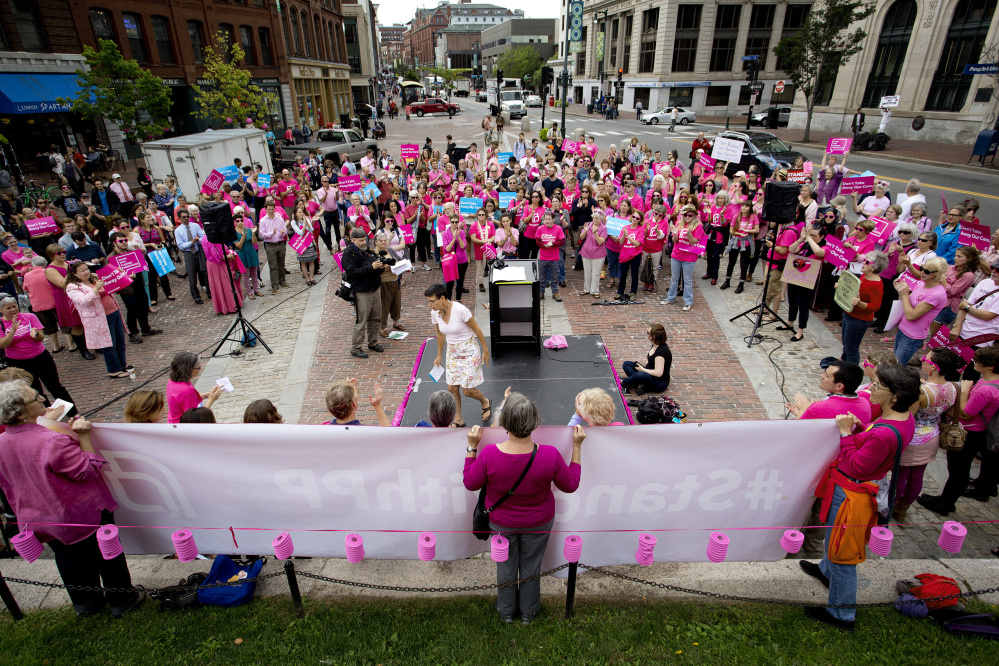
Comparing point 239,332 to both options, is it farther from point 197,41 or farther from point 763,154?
point 197,41

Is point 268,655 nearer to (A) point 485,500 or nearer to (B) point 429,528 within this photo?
(B) point 429,528

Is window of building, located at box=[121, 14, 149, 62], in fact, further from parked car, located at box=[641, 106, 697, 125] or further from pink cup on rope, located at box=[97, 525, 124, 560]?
parked car, located at box=[641, 106, 697, 125]

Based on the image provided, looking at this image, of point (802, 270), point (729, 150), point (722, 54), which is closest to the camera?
point (802, 270)

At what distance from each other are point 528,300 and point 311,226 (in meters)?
6.35

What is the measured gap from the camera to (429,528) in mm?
4246

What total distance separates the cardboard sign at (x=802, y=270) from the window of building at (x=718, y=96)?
54.1 metres

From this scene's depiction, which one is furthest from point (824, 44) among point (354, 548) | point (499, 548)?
point (354, 548)

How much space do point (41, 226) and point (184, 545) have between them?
10.2 metres

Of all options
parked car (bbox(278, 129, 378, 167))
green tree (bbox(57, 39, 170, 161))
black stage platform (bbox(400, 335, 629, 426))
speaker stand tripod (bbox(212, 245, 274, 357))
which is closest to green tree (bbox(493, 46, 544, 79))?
parked car (bbox(278, 129, 378, 167))

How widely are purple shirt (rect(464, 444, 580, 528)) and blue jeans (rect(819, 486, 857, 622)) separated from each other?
6.42 ft

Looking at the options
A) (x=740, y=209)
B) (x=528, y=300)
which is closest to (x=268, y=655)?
(x=528, y=300)

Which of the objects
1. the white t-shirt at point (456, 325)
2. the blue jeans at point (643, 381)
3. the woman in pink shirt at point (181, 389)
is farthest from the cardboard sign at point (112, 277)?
the blue jeans at point (643, 381)

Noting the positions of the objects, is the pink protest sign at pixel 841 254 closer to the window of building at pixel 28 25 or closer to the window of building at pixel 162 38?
the window of building at pixel 28 25

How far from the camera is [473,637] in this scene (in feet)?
12.7
